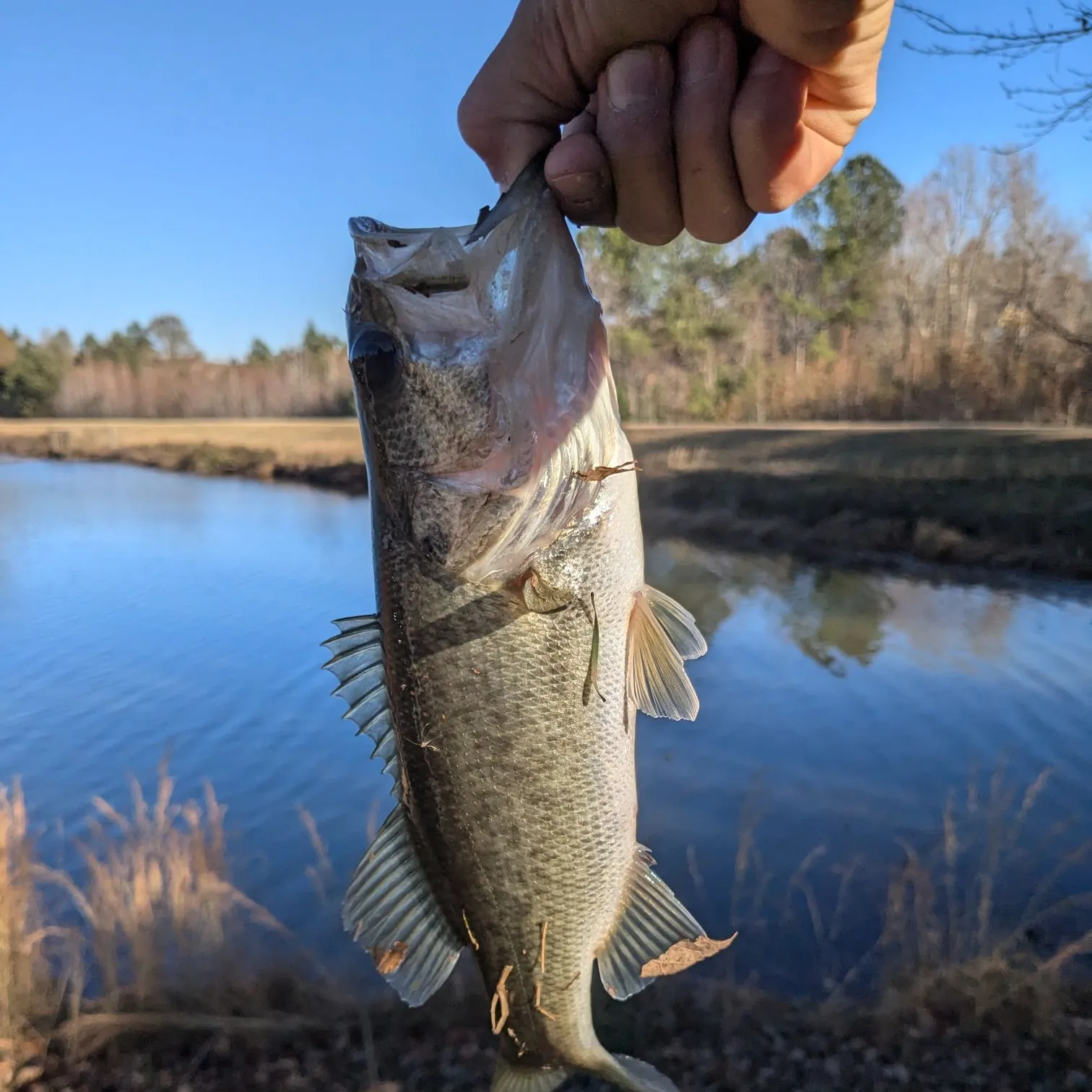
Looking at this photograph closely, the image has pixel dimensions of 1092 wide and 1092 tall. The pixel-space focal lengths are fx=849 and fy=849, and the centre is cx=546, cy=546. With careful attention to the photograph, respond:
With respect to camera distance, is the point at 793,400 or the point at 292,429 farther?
the point at 292,429

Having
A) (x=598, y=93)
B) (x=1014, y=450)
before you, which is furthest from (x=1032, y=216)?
(x=598, y=93)

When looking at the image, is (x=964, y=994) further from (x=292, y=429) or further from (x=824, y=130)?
(x=292, y=429)

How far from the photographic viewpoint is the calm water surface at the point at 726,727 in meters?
5.48

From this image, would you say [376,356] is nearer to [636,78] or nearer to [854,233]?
[636,78]

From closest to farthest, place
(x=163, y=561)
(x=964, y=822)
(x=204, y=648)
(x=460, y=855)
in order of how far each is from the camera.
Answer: (x=460, y=855), (x=964, y=822), (x=204, y=648), (x=163, y=561)

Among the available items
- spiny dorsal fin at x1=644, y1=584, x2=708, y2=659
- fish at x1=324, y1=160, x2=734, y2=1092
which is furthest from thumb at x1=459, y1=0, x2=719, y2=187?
spiny dorsal fin at x1=644, y1=584, x2=708, y2=659

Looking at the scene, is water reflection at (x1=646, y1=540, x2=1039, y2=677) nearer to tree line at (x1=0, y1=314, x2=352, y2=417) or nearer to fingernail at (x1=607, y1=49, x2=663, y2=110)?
fingernail at (x1=607, y1=49, x2=663, y2=110)

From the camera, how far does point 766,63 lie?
1.49 metres

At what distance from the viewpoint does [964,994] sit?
392cm

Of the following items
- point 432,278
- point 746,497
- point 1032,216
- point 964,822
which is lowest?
point 964,822

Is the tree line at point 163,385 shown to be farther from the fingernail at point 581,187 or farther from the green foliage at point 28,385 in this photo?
the fingernail at point 581,187

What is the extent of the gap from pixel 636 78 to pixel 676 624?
1011 mm

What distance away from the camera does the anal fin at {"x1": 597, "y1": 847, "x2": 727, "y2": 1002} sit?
1.76 m

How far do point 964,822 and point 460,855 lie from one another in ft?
17.9
